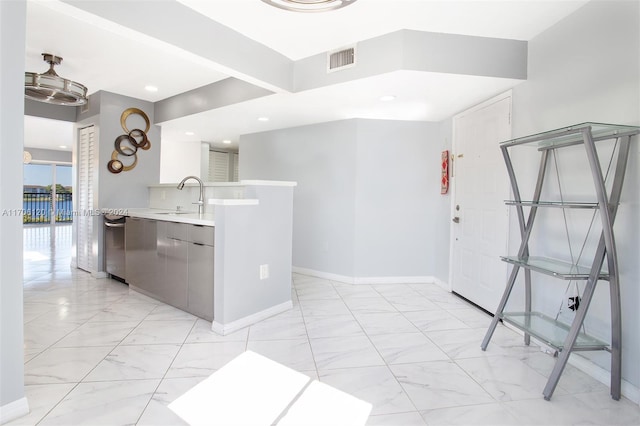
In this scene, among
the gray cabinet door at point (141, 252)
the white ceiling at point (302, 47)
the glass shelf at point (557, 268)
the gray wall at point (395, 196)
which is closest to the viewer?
the glass shelf at point (557, 268)

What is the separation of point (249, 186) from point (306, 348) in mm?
1354

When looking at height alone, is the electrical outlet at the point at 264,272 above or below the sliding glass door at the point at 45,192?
below

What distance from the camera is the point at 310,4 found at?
1845 mm

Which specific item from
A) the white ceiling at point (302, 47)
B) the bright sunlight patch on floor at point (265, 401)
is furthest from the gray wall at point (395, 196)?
the bright sunlight patch on floor at point (265, 401)

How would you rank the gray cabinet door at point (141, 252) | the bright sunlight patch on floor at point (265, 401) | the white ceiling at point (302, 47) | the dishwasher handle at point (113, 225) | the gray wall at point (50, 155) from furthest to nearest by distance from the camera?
1. the gray wall at point (50, 155)
2. the dishwasher handle at point (113, 225)
3. the gray cabinet door at point (141, 252)
4. the white ceiling at point (302, 47)
5. the bright sunlight patch on floor at point (265, 401)

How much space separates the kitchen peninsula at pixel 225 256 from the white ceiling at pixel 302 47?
1094mm

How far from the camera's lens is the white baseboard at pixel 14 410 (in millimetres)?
1568

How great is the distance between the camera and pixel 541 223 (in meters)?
2.58

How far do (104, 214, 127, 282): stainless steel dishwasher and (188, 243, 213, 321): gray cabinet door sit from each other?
140cm

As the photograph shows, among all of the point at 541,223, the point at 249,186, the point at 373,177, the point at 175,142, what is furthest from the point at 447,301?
the point at 175,142

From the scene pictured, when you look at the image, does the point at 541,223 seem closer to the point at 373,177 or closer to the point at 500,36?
the point at 500,36

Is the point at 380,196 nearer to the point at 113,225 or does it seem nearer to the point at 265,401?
the point at 265,401

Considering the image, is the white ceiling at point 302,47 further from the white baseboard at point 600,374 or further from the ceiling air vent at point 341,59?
the white baseboard at point 600,374

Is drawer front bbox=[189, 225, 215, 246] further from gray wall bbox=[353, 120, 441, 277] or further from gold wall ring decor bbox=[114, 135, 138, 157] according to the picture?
gold wall ring decor bbox=[114, 135, 138, 157]
